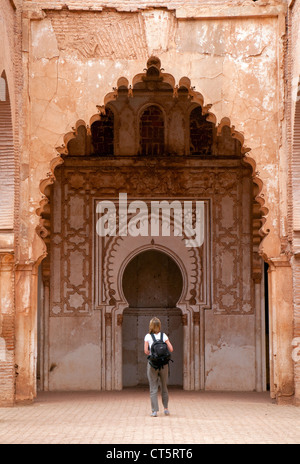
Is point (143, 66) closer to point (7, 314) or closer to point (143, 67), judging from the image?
point (143, 67)

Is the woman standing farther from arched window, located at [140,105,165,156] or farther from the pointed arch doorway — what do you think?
the pointed arch doorway

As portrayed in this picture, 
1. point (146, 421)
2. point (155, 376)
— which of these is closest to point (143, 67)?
point (155, 376)

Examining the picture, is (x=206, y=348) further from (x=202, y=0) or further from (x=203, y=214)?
(x=202, y=0)

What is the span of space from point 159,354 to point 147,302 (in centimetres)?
634

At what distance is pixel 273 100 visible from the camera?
11.5 m

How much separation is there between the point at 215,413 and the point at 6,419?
269 cm

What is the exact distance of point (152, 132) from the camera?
49.5ft

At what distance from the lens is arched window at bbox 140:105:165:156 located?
592 inches

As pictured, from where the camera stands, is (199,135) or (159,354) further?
(199,135)

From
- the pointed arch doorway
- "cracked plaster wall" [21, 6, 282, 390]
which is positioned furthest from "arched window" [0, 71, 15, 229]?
the pointed arch doorway

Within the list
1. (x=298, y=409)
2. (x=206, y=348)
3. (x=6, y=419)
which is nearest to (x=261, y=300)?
(x=206, y=348)

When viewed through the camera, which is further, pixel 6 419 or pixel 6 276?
pixel 6 276
